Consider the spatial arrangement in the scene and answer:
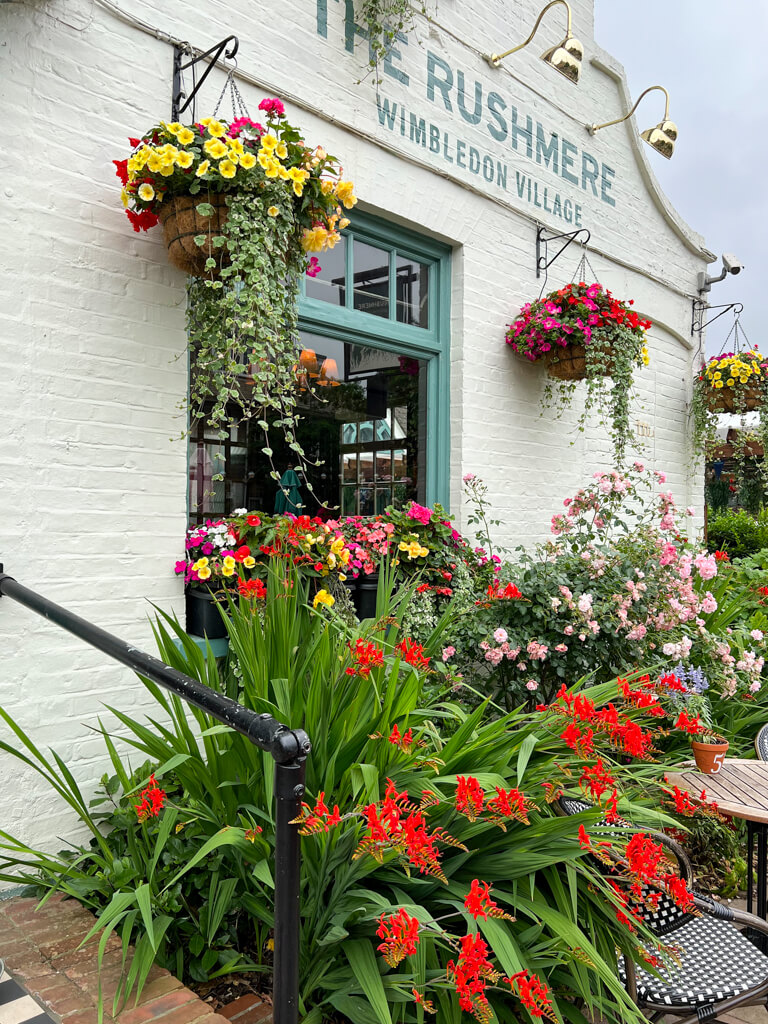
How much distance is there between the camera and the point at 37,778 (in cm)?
241

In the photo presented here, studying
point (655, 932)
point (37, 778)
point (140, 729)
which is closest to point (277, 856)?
point (140, 729)

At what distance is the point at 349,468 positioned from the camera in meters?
3.76

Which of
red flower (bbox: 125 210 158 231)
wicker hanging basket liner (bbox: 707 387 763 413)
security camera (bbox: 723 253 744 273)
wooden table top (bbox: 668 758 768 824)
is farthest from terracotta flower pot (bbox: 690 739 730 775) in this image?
security camera (bbox: 723 253 744 273)

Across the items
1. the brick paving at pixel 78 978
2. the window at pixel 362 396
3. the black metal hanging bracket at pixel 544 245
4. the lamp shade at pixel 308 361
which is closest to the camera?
the brick paving at pixel 78 978

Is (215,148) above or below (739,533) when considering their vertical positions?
above

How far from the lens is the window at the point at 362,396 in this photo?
3316 mm

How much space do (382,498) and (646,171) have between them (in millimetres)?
3486

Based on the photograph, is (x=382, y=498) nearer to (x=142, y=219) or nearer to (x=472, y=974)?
(x=142, y=219)

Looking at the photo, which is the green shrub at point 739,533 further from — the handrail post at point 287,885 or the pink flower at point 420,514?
the handrail post at point 287,885

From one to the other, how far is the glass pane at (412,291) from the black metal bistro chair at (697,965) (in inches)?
105

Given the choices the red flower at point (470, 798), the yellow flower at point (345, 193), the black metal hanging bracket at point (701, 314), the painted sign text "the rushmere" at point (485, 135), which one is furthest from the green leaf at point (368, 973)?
the black metal hanging bracket at point (701, 314)

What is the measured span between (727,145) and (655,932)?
106 ft

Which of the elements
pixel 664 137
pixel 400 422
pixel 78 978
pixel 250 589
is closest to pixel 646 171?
pixel 664 137

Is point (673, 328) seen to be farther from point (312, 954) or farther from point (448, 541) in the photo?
point (312, 954)
